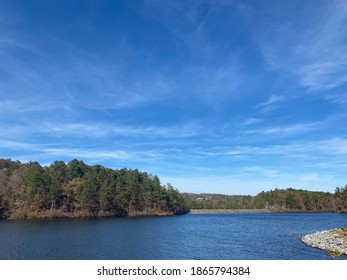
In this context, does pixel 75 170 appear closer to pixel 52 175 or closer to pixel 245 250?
pixel 52 175

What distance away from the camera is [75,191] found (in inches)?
5054

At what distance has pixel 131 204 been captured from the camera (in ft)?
489

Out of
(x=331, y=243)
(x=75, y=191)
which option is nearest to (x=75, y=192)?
(x=75, y=191)

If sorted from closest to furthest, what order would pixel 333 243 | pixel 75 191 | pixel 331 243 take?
1. pixel 333 243
2. pixel 331 243
3. pixel 75 191

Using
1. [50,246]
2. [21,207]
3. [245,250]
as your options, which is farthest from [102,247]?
[21,207]

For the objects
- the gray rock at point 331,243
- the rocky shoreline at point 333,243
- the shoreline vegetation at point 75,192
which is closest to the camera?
the rocky shoreline at point 333,243

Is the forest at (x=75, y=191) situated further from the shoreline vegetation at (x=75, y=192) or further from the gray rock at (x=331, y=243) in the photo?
the gray rock at (x=331, y=243)

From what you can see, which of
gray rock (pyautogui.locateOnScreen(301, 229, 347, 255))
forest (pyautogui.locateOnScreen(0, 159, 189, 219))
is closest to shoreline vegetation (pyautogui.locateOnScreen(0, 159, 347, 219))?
forest (pyautogui.locateOnScreen(0, 159, 189, 219))

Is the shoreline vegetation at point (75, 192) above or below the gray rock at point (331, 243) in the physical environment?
above

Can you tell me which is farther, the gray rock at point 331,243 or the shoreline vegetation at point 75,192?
the shoreline vegetation at point 75,192

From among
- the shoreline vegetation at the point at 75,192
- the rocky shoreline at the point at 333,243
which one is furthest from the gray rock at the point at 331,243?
the shoreline vegetation at the point at 75,192

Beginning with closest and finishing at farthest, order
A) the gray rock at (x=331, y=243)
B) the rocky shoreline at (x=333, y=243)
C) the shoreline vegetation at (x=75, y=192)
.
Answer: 1. the rocky shoreline at (x=333, y=243)
2. the gray rock at (x=331, y=243)
3. the shoreline vegetation at (x=75, y=192)

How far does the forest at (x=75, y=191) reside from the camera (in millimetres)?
116500

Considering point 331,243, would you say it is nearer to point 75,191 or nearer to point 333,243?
point 333,243
